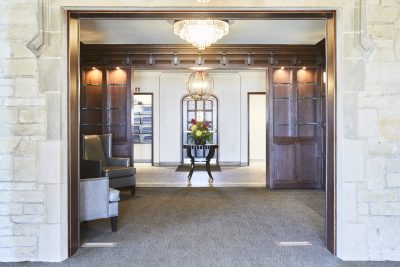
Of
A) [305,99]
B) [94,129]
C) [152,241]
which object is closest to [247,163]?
[305,99]

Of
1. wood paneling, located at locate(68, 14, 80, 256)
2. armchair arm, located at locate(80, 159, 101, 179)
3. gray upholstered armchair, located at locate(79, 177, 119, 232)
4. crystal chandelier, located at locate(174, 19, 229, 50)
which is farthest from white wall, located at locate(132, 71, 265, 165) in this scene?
wood paneling, located at locate(68, 14, 80, 256)

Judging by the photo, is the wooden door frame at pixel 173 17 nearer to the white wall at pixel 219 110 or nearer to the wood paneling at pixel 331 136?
the wood paneling at pixel 331 136

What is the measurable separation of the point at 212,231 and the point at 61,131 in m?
2.10

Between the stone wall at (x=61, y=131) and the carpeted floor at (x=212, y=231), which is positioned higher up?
the stone wall at (x=61, y=131)

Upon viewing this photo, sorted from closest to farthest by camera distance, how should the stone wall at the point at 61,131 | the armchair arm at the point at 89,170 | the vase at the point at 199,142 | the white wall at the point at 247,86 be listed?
the stone wall at the point at 61,131 → the armchair arm at the point at 89,170 → the vase at the point at 199,142 → the white wall at the point at 247,86

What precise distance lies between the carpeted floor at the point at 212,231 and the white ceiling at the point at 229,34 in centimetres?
291

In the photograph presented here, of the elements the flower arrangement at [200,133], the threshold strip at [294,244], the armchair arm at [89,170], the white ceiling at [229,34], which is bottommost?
the threshold strip at [294,244]

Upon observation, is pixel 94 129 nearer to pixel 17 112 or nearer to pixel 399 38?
pixel 17 112

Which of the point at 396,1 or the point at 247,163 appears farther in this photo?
the point at 247,163

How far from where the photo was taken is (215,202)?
5957 mm

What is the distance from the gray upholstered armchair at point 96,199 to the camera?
13.2 feet

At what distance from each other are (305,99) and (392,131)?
4.18 m

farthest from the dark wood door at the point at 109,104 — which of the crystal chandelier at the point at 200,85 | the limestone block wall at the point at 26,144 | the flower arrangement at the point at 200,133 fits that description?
the limestone block wall at the point at 26,144

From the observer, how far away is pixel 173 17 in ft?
11.7
